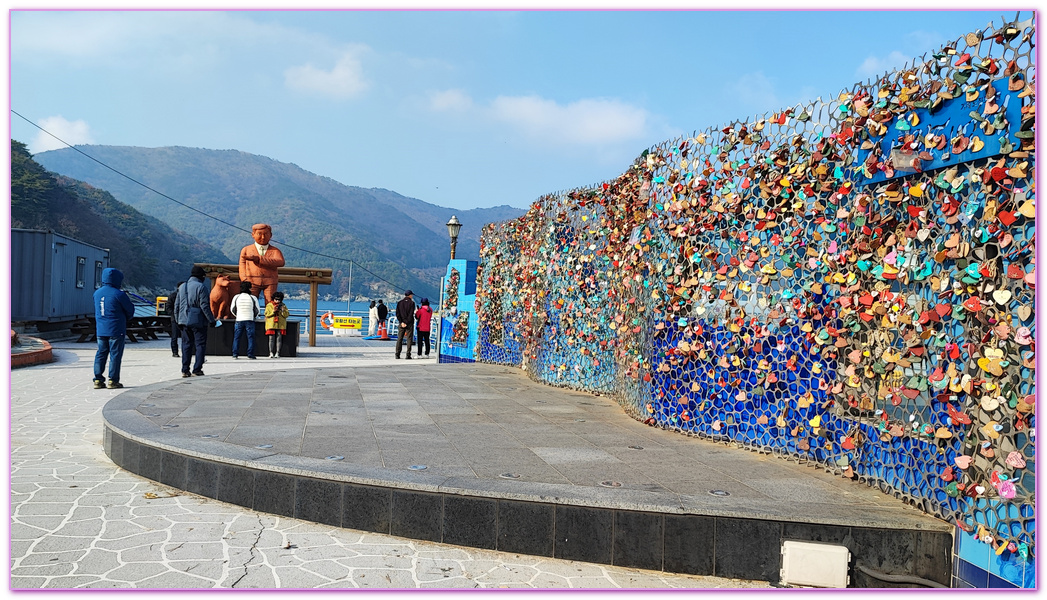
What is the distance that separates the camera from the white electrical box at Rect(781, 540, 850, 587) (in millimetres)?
3760

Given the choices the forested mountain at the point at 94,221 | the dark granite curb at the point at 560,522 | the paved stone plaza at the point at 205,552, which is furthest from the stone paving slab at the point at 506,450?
the forested mountain at the point at 94,221

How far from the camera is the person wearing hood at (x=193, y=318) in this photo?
36.6 ft

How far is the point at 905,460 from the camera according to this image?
166 inches

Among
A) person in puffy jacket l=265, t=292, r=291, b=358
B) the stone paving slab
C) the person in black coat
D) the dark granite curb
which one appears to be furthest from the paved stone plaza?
the person in black coat

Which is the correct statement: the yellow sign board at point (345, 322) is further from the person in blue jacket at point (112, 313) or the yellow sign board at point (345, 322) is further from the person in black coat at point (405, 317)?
the person in blue jacket at point (112, 313)

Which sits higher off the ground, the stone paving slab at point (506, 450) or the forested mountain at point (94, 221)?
the forested mountain at point (94, 221)

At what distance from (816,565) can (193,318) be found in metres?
9.58

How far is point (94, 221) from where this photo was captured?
67062mm

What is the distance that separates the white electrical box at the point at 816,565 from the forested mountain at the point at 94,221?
41.2 m

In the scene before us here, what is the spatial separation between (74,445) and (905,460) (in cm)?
620

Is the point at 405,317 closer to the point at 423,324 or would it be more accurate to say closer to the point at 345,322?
the point at 423,324

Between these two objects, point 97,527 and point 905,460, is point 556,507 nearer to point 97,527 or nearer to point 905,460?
point 905,460

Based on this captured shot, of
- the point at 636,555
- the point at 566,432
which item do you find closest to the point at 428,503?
the point at 636,555

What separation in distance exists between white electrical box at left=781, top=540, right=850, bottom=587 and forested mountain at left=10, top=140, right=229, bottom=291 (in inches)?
1624
